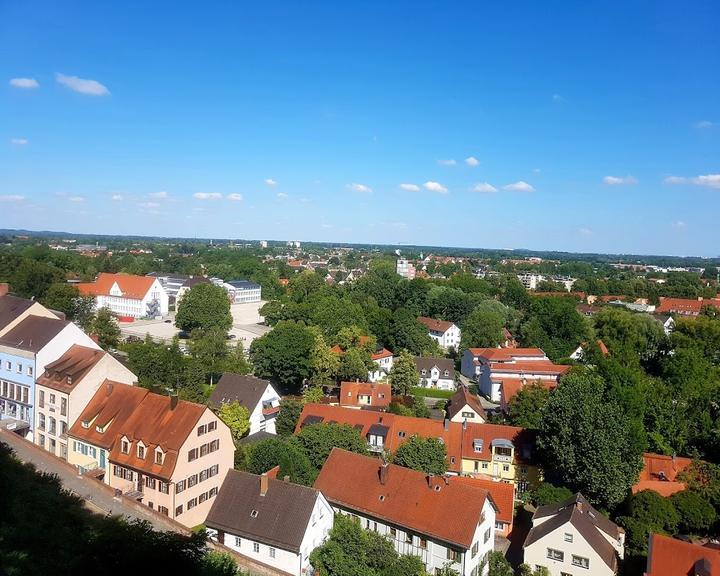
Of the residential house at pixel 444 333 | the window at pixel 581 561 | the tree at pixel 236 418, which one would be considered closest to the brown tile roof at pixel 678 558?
the window at pixel 581 561

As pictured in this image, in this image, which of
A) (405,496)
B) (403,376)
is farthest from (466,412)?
(405,496)

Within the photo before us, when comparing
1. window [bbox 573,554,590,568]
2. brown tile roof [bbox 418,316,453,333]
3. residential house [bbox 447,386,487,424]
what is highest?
brown tile roof [bbox 418,316,453,333]

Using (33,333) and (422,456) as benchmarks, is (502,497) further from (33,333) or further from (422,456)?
(33,333)

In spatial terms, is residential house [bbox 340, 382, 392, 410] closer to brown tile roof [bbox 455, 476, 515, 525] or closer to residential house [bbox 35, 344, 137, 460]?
brown tile roof [bbox 455, 476, 515, 525]

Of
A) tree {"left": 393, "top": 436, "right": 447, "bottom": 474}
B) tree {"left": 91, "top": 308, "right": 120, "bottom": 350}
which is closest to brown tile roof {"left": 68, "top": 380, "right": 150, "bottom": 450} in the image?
tree {"left": 393, "top": 436, "right": 447, "bottom": 474}

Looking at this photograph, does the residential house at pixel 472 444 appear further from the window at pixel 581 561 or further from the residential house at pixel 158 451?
the window at pixel 581 561

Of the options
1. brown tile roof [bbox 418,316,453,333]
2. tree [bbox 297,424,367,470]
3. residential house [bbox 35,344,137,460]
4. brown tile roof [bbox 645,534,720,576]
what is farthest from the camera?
brown tile roof [bbox 418,316,453,333]
